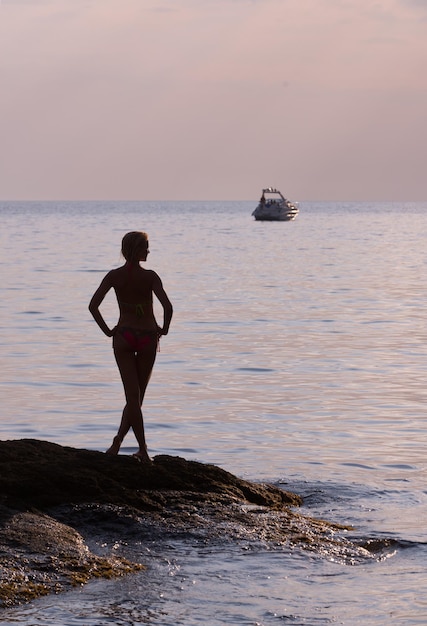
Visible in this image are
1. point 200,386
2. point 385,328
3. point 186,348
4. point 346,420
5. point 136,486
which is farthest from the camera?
point 385,328

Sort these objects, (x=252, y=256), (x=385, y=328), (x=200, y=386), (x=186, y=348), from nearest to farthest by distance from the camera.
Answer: (x=200, y=386)
(x=186, y=348)
(x=385, y=328)
(x=252, y=256)

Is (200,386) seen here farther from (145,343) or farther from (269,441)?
(145,343)

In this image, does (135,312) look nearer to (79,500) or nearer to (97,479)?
(97,479)

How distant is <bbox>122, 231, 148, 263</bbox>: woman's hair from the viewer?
902cm

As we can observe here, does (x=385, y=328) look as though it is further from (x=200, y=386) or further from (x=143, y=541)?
(x=143, y=541)

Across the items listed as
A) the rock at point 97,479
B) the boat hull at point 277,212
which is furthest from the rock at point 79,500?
the boat hull at point 277,212

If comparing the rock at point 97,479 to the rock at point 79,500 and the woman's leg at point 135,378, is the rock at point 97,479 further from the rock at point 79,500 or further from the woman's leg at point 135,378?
the woman's leg at point 135,378

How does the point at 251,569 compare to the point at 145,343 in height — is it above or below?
below

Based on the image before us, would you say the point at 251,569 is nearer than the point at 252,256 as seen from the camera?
Yes

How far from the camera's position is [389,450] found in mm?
13117

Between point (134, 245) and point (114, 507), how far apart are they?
1.93 meters

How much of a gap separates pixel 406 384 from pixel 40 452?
32.0 ft

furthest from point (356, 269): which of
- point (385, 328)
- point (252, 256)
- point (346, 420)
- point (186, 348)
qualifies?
point (346, 420)

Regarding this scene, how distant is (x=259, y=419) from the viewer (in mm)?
15023
